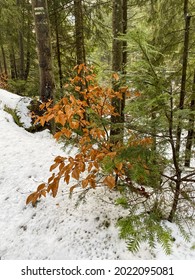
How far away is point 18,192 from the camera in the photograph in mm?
3545

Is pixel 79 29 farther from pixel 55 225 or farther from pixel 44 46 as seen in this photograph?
pixel 55 225

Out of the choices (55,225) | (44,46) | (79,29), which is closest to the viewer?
(55,225)

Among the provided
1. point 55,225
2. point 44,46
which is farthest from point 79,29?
point 55,225

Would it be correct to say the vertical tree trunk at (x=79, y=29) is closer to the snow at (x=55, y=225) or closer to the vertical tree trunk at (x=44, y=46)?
the vertical tree trunk at (x=44, y=46)

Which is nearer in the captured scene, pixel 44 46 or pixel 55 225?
pixel 55 225

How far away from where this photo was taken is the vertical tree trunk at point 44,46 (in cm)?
500

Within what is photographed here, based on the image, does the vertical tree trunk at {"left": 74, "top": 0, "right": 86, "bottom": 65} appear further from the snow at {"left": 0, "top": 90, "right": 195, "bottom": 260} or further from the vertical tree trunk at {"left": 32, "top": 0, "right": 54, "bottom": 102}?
the snow at {"left": 0, "top": 90, "right": 195, "bottom": 260}

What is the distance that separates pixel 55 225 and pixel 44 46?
13.7 ft

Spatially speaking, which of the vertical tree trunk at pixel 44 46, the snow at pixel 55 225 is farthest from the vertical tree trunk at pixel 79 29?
the snow at pixel 55 225

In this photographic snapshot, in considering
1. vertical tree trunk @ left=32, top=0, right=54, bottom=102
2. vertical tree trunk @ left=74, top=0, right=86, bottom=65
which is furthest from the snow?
vertical tree trunk @ left=74, top=0, right=86, bottom=65

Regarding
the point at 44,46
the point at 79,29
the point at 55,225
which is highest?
the point at 79,29

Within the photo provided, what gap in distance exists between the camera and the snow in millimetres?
2715

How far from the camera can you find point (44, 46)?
519cm
